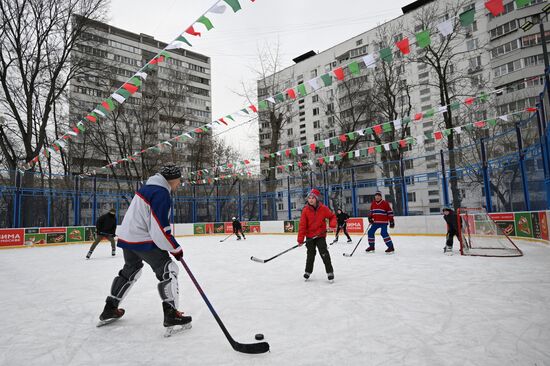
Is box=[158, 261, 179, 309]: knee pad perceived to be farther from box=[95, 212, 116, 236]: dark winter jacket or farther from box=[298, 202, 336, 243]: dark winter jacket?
box=[95, 212, 116, 236]: dark winter jacket

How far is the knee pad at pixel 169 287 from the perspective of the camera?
2.98 m

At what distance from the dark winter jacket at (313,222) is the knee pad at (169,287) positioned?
8.36ft

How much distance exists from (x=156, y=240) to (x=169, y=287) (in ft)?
1.66

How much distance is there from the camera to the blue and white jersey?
2.85 meters

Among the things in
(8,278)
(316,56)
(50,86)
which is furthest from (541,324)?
(316,56)

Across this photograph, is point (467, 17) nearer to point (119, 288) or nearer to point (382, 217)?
point (382, 217)

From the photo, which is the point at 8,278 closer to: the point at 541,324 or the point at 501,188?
the point at 541,324

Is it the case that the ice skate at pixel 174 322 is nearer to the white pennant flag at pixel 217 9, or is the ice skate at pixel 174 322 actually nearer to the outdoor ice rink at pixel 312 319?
the outdoor ice rink at pixel 312 319

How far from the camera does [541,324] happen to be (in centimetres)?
277

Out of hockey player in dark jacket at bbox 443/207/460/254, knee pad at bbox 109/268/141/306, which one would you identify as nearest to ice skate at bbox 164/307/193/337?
knee pad at bbox 109/268/141/306

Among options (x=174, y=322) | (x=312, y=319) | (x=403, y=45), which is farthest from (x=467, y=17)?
(x=174, y=322)

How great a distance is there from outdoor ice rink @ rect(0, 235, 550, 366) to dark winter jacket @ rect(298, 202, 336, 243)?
2.41 ft

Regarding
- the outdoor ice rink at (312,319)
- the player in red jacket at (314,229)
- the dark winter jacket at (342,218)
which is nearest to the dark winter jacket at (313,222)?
the player in red jacket at (314,229)

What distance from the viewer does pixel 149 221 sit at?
116 inches
